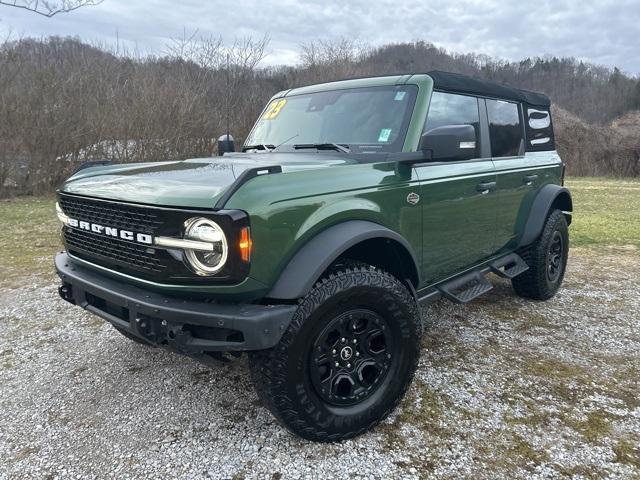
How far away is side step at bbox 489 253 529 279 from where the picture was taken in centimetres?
406

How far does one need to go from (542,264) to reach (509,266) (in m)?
0.32

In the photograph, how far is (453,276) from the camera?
11.6ft

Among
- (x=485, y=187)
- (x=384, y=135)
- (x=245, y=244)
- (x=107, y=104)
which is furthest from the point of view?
(x=107, y=104)

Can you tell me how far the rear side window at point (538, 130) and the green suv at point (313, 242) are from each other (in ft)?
3.33

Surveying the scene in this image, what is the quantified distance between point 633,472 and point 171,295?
234 cm

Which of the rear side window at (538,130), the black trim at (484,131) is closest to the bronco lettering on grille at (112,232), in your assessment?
the black trim at (484,131)

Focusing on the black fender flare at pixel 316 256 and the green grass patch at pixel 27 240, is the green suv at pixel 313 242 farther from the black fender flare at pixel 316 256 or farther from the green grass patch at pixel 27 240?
the green grass patch at pixel 27 240

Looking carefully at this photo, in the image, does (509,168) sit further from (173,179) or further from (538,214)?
(173,179)

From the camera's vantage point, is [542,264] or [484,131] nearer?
[484,131]

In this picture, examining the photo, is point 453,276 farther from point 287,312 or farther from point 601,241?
point 601,241

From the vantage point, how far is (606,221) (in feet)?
30.7

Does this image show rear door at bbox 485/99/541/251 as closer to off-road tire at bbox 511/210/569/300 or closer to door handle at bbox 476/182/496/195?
door handle at bbox 476/182/496/195

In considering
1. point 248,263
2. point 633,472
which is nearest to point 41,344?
point 248,263

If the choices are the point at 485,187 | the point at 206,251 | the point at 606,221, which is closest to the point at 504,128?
the point at 485,187
